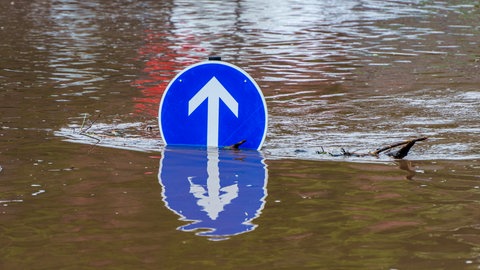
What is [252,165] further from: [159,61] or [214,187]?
[159,61]

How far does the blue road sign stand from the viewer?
8.86 m

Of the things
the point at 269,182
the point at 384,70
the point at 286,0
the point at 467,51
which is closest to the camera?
the point at 269,182

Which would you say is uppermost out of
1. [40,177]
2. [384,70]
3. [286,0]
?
[40,177]

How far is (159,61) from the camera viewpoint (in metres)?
16.7

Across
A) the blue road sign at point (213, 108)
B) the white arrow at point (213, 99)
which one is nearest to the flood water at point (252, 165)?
the blue road sign at point (213, 108)

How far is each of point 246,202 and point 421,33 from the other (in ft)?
49.8

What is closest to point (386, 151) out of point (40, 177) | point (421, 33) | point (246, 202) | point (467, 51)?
point (246, 202)

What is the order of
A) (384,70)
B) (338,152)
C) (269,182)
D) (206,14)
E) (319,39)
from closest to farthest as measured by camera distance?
(269,182) < (338,152) < (384,70) < (319,39) < (206,14)

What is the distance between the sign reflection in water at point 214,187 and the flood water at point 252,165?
0.06 ft

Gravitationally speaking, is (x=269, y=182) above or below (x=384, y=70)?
above

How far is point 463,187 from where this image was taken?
757cm

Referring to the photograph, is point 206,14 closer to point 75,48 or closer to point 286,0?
point 286,0

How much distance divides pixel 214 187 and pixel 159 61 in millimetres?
9151

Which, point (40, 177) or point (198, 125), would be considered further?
point (198, 125)
